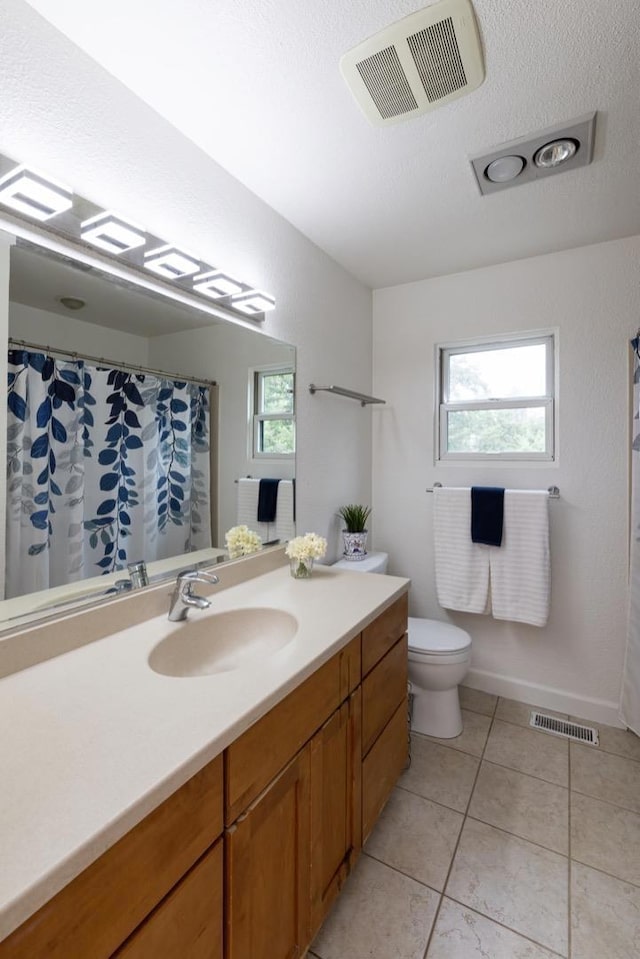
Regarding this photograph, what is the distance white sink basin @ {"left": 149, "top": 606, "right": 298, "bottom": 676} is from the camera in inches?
43.7

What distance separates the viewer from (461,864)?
1365 millimetres

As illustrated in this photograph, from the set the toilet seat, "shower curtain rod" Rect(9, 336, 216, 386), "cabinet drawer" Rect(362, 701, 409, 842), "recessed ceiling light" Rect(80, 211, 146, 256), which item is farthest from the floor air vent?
"recessed ceiling light" Rect(80, 211, 146, 256)

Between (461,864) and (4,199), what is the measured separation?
2.24 meters

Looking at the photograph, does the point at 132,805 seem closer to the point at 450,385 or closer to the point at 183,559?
the point at 183,559

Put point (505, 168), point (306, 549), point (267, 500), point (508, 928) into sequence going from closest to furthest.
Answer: point (508, 928), point (505, 168), point (306, 549), point (267, 500)

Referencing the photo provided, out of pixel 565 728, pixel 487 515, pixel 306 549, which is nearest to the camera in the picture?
pixel 306 549

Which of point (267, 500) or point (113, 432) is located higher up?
point (113, 432)

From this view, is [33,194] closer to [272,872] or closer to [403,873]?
[272,872]

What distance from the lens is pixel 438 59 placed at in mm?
1104

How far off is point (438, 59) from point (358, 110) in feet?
0.86

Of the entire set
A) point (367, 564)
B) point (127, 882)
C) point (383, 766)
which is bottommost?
point (383, 766)

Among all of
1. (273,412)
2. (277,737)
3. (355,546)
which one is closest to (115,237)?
(273,412)

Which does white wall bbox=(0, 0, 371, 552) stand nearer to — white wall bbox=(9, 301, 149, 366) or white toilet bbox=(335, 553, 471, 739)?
white wall bbox=(9, 301, 149, 366)

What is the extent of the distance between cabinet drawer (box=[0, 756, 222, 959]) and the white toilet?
1.32 meters
